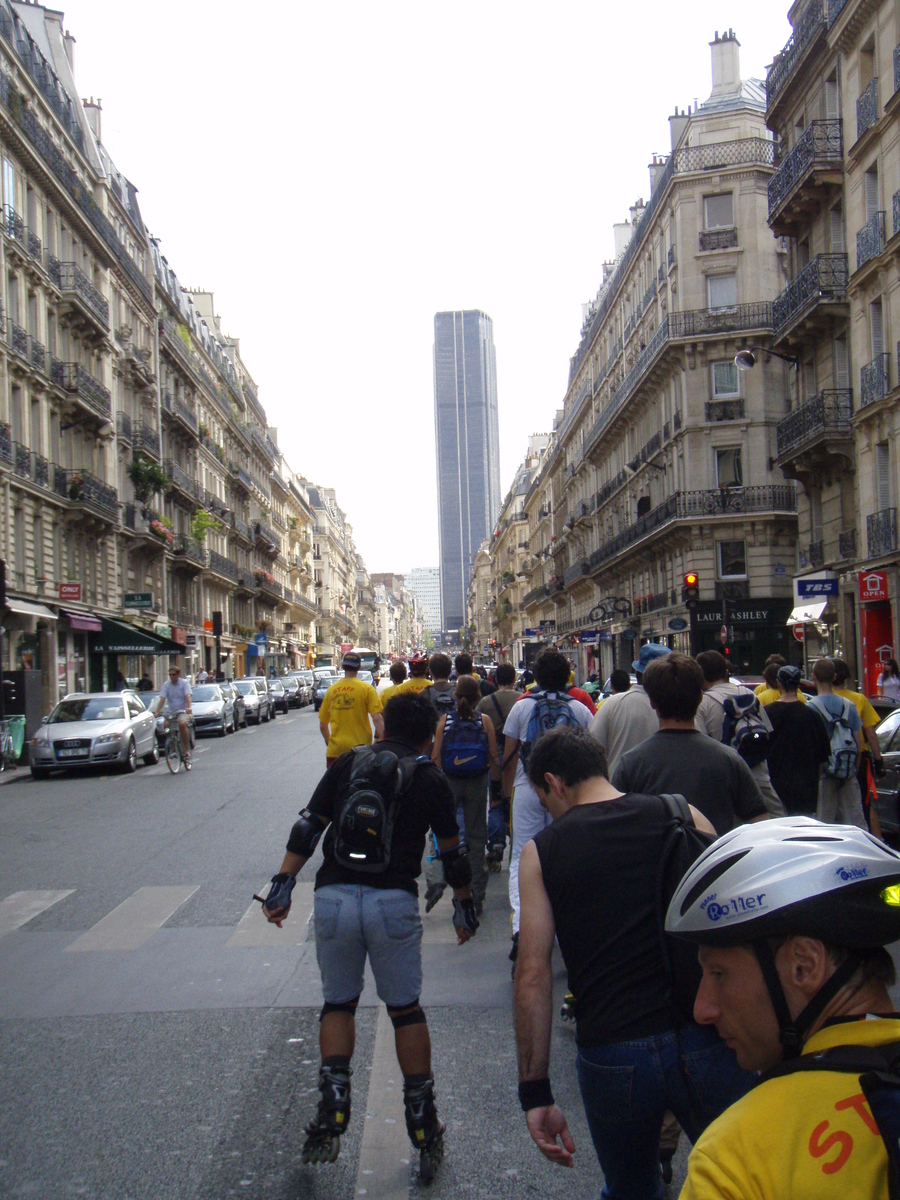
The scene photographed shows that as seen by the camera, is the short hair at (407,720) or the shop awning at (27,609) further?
the shop awning at (27,609)

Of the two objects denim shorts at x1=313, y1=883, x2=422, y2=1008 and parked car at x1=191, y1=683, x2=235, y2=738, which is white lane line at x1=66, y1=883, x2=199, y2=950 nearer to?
denim shorts at x1=313, y1=883, x2=422, y2=1008

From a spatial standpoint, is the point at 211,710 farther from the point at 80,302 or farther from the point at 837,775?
the point at 837,775

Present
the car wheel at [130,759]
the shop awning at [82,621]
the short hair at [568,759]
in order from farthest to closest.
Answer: the shop awning at [82,621] → the car wheel at [130,759] → the short hair at [568,759]

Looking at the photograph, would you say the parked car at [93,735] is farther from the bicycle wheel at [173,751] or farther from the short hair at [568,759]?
the short hair at [568,759]

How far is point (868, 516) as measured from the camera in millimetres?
24625

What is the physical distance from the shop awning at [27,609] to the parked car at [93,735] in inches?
305

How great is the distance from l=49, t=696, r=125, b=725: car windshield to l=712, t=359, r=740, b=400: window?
25659mm

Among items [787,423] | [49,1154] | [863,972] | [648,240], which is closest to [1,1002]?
[49,1154]

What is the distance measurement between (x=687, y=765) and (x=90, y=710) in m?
19.6

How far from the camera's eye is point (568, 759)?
316 cm

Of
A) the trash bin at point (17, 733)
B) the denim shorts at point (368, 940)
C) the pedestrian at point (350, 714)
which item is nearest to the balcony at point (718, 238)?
the trash bin at point (17, 733)

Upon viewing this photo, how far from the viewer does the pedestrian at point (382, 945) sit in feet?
13.3

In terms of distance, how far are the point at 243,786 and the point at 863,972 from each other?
16.8m

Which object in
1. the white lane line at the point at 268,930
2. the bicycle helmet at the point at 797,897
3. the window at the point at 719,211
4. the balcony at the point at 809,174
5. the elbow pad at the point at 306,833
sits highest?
the window at the point at 719,211
